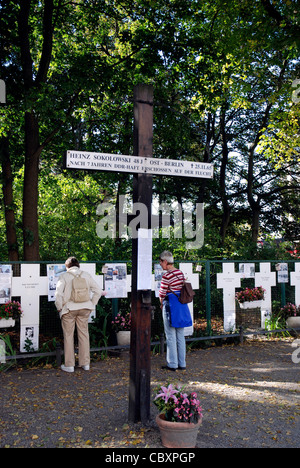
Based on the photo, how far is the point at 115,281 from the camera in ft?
28.9

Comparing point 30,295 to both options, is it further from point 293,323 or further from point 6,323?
point 293,323

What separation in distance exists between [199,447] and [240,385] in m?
2.57

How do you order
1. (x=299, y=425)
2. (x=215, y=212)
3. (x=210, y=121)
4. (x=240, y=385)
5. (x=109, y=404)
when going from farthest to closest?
(x=215, y=212), (x=210, y=121), (x=240, y=385), (x=109, y=404), (x=299, y=425)

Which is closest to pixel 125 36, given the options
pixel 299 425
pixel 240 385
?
pixel 240 385

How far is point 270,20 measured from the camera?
10320mm

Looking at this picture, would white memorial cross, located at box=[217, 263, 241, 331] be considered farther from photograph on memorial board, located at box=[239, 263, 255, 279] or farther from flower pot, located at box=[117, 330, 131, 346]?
flower pot, located at box=[117, 330, 131, 346]

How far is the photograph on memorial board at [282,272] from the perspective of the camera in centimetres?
1159

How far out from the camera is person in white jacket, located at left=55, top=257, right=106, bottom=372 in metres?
7.42

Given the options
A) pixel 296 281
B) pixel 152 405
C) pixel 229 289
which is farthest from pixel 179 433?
pixel 296 281

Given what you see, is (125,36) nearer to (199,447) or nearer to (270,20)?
(270,20)

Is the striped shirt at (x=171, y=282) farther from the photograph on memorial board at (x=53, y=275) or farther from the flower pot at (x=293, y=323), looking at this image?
the flower pot at (x=293, y=323)

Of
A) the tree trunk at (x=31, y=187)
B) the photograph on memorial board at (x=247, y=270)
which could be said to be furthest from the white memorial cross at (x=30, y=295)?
the photograph on memorial board at (x=247, y=270)

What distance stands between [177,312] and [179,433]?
3.21 meters

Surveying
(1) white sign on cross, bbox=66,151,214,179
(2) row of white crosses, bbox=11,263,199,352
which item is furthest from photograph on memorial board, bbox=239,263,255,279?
(1) white sign on cross, bbox=66,151,214,179
